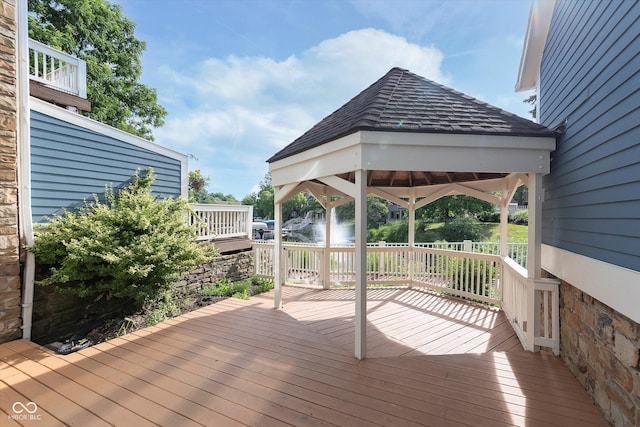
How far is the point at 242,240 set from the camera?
766cm

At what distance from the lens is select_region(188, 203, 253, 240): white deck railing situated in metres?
6.69

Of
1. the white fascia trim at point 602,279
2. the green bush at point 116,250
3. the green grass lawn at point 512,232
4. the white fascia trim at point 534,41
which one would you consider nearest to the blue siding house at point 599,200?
the white fascia trim at point 602,279

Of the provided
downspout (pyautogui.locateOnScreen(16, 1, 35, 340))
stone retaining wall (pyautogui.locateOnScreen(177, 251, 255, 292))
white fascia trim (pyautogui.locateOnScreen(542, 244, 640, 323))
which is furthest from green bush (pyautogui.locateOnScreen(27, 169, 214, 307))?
white fascia trim (pyautogui.locateOnScreen(542, 244, 640, 323))

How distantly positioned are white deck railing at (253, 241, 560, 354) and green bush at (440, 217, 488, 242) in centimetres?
813

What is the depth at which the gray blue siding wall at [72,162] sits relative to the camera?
167 inches

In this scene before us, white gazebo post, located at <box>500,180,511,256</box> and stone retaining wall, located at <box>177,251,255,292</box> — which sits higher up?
white gazebo post, located at <box>500,180,511,256</box>

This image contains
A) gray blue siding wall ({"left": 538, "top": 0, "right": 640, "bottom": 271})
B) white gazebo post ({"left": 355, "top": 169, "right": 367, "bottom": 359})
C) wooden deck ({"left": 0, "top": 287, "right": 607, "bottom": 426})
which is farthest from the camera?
white gazebo post ({"left": 355, "top": 169, "right": 367, "bottom": 359})

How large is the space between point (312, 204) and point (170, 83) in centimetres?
2303

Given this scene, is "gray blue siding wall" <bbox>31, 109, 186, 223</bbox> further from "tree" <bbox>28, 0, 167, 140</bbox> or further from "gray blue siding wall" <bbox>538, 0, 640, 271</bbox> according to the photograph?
"tree" <bbox>28, 0, 167, 140</bbox>

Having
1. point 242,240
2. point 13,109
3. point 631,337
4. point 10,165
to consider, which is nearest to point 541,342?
point 631,337

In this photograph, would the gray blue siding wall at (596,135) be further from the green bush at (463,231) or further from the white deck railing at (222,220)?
the green bush at (463,231)

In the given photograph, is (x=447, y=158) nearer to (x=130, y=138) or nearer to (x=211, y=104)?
(x=130, y=138)

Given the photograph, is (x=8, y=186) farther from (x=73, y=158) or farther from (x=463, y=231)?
(x=463, y=231)

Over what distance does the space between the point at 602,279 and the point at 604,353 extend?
63cm
